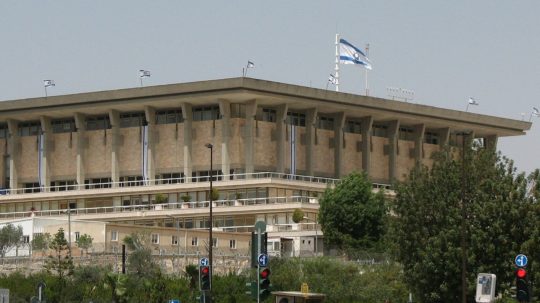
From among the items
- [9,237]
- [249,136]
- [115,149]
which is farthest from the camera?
[115,149]

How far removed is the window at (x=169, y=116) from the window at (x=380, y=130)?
21152mm

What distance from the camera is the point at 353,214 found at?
124m

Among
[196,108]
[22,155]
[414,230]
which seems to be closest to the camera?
[414,230]

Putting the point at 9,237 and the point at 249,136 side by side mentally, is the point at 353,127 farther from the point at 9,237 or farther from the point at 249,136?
the point at 9,237

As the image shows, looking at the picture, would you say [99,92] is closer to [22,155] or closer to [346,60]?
[22,155]

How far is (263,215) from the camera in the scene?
135 meters

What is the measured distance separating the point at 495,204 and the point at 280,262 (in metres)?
20.3

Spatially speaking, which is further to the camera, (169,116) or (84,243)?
(169,116)

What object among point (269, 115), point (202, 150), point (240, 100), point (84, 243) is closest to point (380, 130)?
point (269, 115)

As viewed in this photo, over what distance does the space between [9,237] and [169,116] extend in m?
27.4

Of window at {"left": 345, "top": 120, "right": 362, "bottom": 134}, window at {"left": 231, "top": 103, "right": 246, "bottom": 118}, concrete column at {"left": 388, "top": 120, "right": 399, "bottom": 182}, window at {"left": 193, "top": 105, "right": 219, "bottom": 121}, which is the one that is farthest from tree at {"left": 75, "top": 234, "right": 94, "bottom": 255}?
concrete column at {"left": 388, "top": 120, "right": 399, "bottom": 182}

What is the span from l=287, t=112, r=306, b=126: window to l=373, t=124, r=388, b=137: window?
33.5 feet

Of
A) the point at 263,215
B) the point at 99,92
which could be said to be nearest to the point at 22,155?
the point at 99,92

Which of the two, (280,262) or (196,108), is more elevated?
(196,108)
